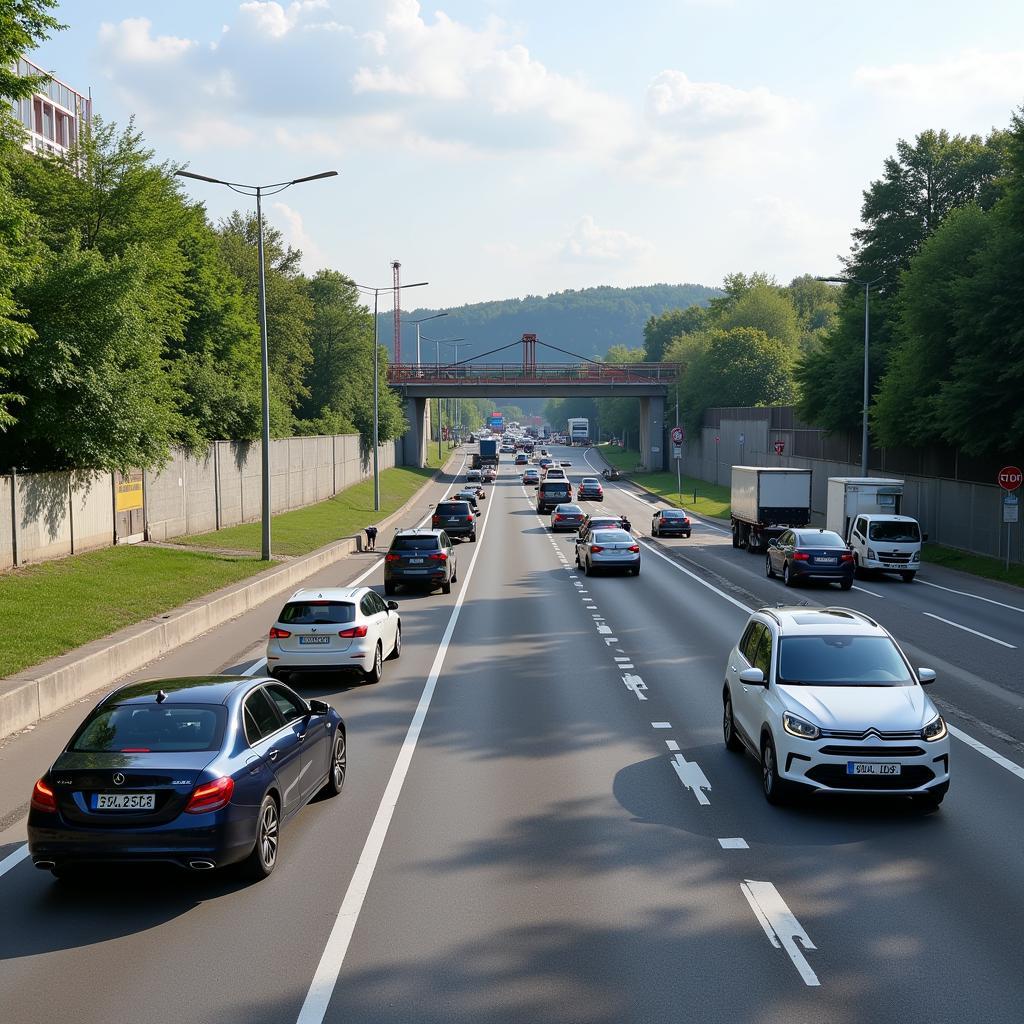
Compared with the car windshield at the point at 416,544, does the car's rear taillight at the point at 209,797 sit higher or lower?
higher

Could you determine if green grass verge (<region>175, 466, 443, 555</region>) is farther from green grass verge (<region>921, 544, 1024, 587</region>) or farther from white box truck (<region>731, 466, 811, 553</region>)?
green grass verge (<region>921, 544, 1024, 587</region>)

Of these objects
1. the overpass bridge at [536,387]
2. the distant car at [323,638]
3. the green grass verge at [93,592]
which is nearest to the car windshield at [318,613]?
the distant car at [323,638]

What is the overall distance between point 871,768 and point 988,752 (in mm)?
3594

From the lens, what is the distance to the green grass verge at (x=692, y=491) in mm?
74500

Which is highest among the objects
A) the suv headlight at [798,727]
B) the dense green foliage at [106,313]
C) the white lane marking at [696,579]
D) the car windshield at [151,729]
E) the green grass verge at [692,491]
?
the dense green foliage at [106,313]

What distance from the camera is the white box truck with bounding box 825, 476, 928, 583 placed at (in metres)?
34.6

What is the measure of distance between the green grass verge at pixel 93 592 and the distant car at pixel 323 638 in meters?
3.33

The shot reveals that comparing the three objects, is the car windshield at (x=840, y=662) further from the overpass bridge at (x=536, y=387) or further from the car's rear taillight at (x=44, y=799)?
the overpass bridge at (x=536, y=387)

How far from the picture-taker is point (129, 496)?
33.9 m

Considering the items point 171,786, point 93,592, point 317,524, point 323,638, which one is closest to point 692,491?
point 317,524

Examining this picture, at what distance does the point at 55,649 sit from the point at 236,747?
9.86 m

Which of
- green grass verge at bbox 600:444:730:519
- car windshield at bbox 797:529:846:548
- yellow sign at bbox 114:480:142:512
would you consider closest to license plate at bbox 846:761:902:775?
car windshield at bbox 797:529:846:548

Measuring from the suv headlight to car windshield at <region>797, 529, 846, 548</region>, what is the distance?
71.5 feet

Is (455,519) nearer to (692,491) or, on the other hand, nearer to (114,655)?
(114,655)
